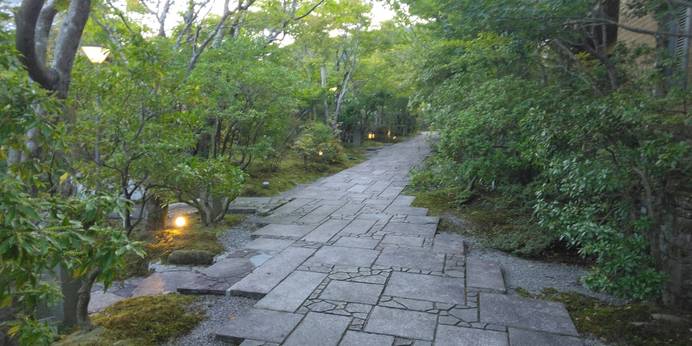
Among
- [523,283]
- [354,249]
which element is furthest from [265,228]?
[523,283]

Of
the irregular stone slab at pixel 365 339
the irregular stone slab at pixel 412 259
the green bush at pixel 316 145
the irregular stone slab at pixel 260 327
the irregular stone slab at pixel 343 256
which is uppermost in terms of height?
the green bush at pixel 316 145

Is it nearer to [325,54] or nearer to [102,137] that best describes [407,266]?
[102,137]

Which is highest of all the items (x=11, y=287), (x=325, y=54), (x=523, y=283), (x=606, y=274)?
Result: (x=325, y=54)

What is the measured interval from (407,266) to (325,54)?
13.8 m

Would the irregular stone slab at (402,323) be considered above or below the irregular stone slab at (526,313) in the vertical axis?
above

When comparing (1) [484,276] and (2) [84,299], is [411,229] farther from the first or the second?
(2) [84,299]

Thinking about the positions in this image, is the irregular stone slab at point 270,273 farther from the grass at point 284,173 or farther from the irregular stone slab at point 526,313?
the grass at point 284,173

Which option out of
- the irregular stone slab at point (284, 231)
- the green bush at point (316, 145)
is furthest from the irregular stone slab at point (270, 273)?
the green bush at point (316, 145)

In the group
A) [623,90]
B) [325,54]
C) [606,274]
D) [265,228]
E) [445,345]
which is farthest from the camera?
[325,54]

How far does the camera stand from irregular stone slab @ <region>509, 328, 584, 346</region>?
11.1 ft

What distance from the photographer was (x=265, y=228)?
6.94 m

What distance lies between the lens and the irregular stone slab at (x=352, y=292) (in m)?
4.19

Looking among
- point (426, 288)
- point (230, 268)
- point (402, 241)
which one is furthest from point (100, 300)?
point (402, 241)

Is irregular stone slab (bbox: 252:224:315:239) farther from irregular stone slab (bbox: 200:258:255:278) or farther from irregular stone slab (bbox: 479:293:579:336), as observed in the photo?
irregular stone slab (bbox: 479:293:579:336)
